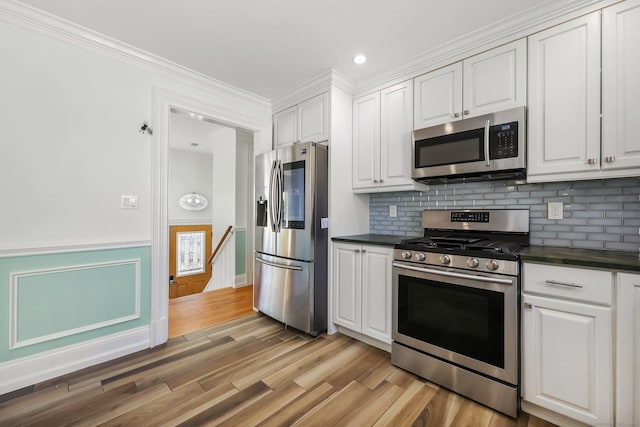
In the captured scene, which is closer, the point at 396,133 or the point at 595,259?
the point at 595,259

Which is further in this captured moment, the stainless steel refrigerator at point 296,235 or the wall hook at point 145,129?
the stainless steel refrigerator at point 296,235

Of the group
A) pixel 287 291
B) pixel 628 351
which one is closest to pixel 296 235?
pixel 287 291

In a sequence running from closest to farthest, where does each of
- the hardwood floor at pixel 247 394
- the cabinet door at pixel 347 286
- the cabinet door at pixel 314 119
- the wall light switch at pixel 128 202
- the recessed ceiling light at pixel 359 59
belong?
1. the hardwood floor at pixel 247 394
2. the wall light switch at pixel 128 202
3. the recessed ceiling light at pixel 359 59
4. the cabinet door at pixel 347 286
5. the cabinet door at pixel 314 119

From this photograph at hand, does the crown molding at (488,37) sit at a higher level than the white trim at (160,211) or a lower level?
higher

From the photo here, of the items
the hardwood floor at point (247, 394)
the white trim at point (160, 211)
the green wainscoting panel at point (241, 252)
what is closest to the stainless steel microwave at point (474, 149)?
the hardwood floor at point (247, 394)

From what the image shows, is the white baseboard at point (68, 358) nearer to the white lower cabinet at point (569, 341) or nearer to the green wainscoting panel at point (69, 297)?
the green wainscoting panel at point (69, 297)

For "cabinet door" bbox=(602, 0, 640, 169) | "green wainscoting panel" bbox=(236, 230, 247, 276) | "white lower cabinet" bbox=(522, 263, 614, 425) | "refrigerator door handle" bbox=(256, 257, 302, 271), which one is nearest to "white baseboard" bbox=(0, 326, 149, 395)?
"refrigerator door handle" bbox=(256, 257, 302, 271)

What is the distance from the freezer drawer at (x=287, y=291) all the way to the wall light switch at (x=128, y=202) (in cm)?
131

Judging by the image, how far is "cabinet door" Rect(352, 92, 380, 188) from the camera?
2770 millimetres

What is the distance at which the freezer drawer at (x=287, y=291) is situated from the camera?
2676 mm

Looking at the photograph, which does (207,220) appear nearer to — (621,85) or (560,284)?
(560,284)

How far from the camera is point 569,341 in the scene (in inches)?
59.5

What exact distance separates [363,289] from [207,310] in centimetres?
202

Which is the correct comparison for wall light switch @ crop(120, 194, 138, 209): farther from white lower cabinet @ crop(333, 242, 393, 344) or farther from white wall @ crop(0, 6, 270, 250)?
white lower cabinet @ crop(333, 242, 393, 344)
